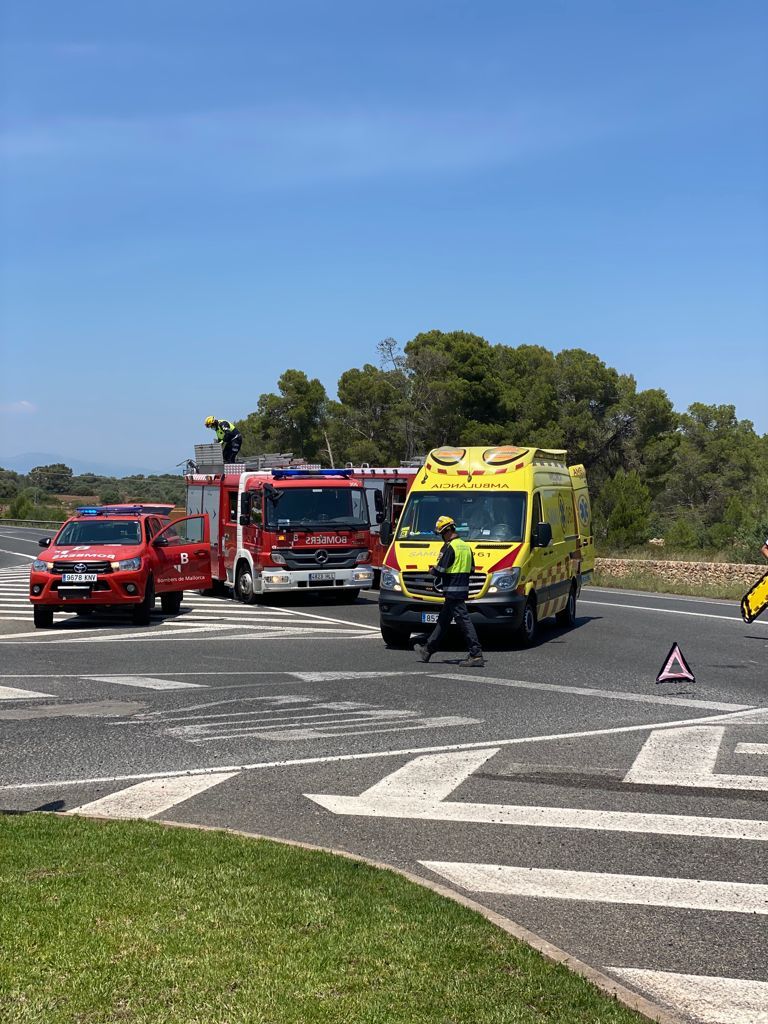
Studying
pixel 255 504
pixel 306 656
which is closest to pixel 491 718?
pixel 306 656

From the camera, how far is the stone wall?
33562 mm

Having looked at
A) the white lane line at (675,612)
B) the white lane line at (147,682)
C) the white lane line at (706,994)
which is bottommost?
the white lane line at (675,612)

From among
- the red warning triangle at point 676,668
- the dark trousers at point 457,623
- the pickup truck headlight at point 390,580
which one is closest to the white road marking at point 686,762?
the red warning triangle at point 676,668

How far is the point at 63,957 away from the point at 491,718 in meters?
7.12

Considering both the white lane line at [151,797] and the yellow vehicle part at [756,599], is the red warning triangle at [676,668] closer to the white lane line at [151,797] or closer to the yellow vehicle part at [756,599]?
the white lane line at [151,797]

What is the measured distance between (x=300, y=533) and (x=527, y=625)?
7.79 meters

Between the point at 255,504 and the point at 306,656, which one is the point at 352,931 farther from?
the point at 255,504

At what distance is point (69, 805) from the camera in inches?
313

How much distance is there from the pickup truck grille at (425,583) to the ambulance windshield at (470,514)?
2.45 ft

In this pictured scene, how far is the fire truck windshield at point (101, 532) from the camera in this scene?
856 inches

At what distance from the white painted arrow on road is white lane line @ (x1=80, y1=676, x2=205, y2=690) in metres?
5.19

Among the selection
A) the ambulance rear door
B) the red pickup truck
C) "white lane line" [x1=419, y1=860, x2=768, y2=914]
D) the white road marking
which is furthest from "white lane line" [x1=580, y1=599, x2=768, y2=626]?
"white lane line" [x1=419, y1=860, x2=768, y2=914]

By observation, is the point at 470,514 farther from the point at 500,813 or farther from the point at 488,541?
the point at 500,813

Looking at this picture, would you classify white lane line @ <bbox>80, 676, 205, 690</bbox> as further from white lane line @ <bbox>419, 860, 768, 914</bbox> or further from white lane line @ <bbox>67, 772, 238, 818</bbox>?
white lane line @ <bbox>419, 860, 768, 914</bbox>
